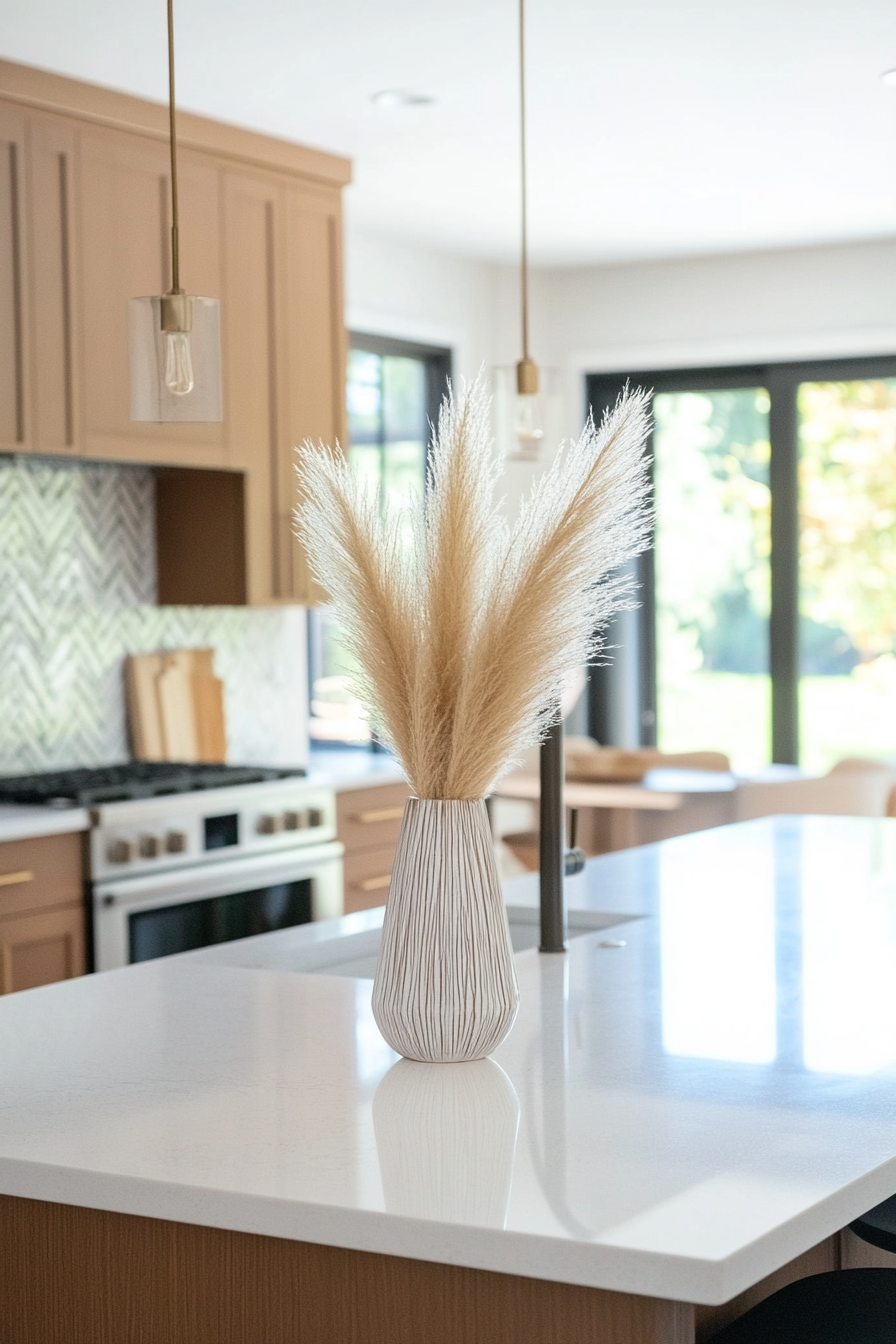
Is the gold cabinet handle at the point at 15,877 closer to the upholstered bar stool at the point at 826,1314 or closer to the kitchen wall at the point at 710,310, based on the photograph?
the upholstered bar stool at the point at 826,1314

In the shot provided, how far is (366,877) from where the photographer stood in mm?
4770

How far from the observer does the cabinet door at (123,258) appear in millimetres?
4117

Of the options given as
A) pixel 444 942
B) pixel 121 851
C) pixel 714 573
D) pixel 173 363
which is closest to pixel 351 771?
pixel 121 851

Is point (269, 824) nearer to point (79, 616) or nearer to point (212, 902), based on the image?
point (212, 902)

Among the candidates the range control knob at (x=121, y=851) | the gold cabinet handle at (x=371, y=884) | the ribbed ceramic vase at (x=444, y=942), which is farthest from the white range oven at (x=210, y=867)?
the ribbed ceramic vase at (x=444, y=942)

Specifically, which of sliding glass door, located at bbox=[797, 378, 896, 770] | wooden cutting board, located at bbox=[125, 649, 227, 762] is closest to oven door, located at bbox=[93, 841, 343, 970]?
wooden cutting board, located at bbox=[125, 649, 227, 762]

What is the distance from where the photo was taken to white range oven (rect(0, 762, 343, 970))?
3.83m

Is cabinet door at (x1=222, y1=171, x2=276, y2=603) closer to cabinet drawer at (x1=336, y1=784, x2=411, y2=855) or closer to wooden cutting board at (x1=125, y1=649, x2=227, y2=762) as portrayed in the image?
wooden cutting board at (x1=125, y1=649, x2=227, y2=762)

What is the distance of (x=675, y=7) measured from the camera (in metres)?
3.56

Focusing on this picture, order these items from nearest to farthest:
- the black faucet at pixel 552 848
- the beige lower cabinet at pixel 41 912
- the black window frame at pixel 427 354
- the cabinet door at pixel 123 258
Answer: the black faucet at pixel 552 848 < the beige lower cabinet at pixel 41 912 < the cabinet door at pixel 123 258 < the black window frame at pixel 427 354

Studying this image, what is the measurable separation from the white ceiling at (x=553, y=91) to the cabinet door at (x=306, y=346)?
220 millimetres

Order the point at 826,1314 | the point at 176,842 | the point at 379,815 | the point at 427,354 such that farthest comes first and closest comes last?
the point at 427,354, the point at 379,815, the point at 176,842, the point at 826,1314

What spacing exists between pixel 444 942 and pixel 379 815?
130 inches

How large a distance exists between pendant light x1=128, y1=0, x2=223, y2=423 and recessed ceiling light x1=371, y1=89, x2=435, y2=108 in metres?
2.47
